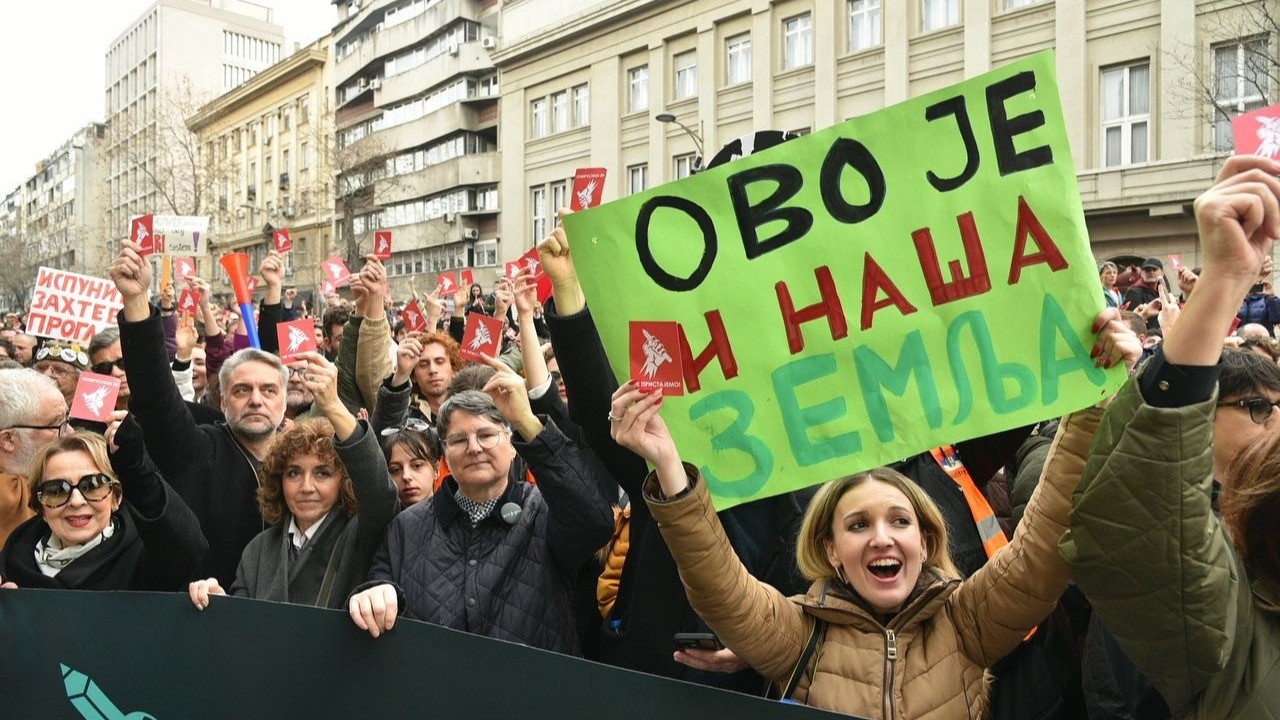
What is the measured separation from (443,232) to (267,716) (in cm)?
4018

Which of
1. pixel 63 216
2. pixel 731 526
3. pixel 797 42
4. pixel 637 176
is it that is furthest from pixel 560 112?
pixel 63 216

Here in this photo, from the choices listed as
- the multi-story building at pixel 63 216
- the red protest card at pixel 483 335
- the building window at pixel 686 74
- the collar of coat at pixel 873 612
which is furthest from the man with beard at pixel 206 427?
the multi-story building at pixel 63 216

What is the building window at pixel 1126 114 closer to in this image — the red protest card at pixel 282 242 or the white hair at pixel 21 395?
the red protest card at pixel 282 242

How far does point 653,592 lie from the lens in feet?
9.39

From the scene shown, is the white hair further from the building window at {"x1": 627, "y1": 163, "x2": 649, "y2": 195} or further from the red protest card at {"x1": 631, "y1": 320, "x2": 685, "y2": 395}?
the building window at {"x1": 627, "y1": 163, "x2": 649, "y2": 195}

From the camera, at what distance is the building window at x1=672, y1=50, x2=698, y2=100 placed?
29141 millimetres

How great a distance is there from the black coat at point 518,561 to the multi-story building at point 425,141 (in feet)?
117

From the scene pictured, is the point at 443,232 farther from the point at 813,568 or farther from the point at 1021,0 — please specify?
the point at 813,568

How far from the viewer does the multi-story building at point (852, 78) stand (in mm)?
18688

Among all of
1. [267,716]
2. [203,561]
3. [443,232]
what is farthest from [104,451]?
[443,232]

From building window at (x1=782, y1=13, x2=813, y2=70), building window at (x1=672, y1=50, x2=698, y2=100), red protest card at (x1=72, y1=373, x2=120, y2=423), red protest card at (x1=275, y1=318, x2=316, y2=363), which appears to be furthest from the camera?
building window at (x1=672, y1=50, x2=698, y2=100)

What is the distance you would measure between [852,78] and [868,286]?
77.4ft

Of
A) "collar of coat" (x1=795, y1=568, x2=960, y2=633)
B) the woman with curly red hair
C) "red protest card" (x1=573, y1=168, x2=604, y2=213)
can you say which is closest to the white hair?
the woman with curly red hair

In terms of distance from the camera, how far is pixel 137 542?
323 centimetres
